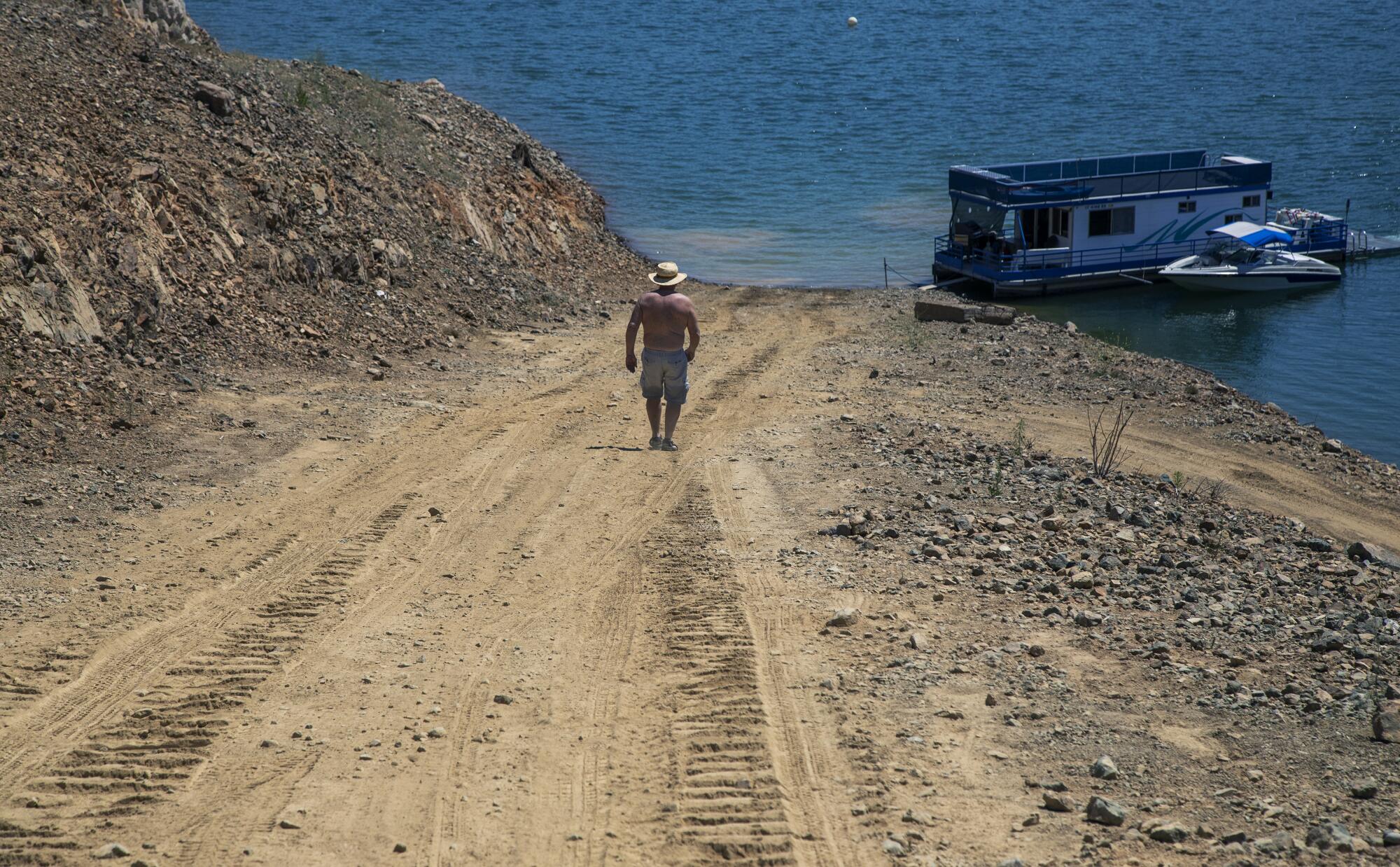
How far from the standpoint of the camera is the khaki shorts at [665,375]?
11.3 m

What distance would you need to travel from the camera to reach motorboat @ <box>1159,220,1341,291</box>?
29281mm

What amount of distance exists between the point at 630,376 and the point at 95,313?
6189mm

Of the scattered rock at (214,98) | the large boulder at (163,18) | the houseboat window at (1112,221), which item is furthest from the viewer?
the houseboat window at (1112,221)

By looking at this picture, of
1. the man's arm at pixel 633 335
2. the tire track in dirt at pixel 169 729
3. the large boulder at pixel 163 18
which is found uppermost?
the large boulder at pixel 163 18

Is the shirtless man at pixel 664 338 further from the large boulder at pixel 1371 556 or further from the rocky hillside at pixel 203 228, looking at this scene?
the large boulder at pixel 1371 556

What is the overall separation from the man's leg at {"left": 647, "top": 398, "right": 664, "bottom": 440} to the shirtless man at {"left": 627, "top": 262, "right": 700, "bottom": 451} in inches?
3.0

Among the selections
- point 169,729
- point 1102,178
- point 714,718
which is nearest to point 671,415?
point 714,718

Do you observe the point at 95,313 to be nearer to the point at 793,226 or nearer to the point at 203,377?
the point at 203,377

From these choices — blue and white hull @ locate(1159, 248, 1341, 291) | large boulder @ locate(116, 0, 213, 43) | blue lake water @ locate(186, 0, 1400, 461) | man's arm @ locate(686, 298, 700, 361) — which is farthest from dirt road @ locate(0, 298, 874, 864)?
blue and white hull @ locate(1159, 248, 1341, 291)

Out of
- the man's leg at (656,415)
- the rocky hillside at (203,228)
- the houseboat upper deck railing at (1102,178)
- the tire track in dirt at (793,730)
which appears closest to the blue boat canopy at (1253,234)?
the houseboat upper deck railing at (1102,178)

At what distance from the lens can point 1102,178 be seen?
2981 centimetres

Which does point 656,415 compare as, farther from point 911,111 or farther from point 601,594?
point 911,111

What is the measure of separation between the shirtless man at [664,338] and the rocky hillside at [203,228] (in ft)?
15.9

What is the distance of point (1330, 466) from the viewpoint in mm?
14680
